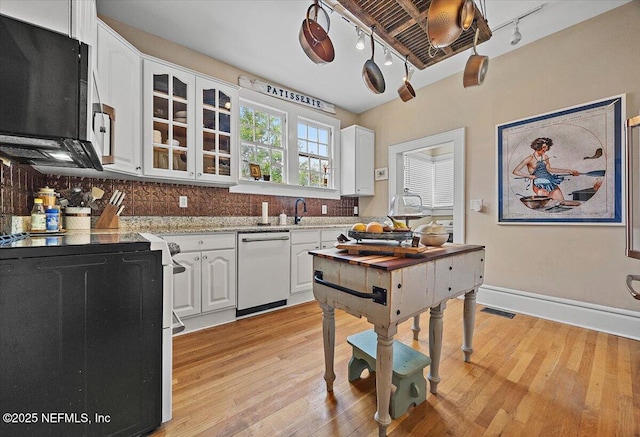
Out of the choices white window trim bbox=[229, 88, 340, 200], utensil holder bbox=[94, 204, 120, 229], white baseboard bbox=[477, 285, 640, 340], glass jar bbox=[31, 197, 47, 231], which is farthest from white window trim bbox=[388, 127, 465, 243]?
glass jar bbox=[31, 197, 47, 231]

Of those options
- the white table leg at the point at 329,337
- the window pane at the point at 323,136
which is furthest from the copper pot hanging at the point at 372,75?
the window pane at the point at 323,136

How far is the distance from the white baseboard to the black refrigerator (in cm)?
332

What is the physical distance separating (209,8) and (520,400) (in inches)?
143

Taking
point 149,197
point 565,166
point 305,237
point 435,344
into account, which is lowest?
point 435,344

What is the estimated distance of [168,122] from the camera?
101 inches

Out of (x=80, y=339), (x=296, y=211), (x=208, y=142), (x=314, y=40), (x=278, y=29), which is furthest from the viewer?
(x=296, y=211)

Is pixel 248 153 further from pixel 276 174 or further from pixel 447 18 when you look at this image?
pixel 447 18

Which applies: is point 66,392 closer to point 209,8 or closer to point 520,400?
point 520,400

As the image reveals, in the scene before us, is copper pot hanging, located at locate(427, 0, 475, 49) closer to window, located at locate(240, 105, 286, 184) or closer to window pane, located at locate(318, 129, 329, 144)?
window, located at locate(240, 105, 286, 184)

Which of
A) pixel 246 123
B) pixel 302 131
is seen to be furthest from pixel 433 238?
pixel 302 131

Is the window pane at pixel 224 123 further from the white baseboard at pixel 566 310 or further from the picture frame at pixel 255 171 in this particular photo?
the white baseboard at pixel 566 310

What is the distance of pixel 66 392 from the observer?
105cm

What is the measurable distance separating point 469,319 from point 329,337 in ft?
3.41

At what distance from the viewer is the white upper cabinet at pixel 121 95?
6.73ft
